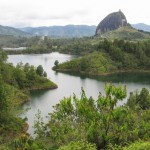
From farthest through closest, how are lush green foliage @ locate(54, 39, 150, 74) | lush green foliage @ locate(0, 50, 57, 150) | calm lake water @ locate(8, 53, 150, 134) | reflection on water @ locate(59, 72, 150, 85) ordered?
lush green foliage @ locate(54, 39, 150, 74), reflection on water @ locate(59, 72, 150, 85), calm lake water @ locate(8, 53, 150, 134), lush green foliage @ locate(0, 50, 57, 150)

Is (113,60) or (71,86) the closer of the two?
(71,86)

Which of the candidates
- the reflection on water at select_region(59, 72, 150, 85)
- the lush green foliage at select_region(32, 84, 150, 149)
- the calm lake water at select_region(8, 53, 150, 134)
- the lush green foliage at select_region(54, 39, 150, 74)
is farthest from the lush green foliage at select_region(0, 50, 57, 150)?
the lush green foliage at select_region(54, 39, 150, 74)

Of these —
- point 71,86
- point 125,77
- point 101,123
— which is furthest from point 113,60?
point 101,123

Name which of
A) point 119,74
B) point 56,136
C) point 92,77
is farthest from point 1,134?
point 119,74

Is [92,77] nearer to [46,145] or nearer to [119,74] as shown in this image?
[119,74]

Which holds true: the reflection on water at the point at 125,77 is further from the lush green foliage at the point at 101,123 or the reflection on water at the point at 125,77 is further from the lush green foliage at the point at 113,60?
the lush green foliage at the point at 101,123

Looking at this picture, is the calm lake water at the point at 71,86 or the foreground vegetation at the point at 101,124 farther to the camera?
the calm lake water at the point at 71,86

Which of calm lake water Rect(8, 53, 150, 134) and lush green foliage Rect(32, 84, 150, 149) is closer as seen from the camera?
lush green foliage Rect(32, 84, 150, 149)

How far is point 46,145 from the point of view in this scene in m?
29.7

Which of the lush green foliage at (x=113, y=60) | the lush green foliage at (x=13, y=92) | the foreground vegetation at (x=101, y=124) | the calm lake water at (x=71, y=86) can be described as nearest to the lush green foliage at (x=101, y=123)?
the foreground vegetation at (x=101, y=124)

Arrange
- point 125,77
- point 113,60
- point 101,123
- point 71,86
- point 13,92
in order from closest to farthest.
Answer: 1. point 101,123
2. point 13,92
3. point 71,86
4. point 125,77
5. point 113,60

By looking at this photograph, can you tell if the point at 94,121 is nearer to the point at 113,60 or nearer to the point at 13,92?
the point at 13,92

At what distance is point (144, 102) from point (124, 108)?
90.6ft

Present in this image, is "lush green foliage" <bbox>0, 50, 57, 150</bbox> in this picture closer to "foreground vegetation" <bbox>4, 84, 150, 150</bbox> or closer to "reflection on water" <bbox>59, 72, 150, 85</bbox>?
"foreground vegetation" <bbox>4, 84, 150, 150</bbox>
